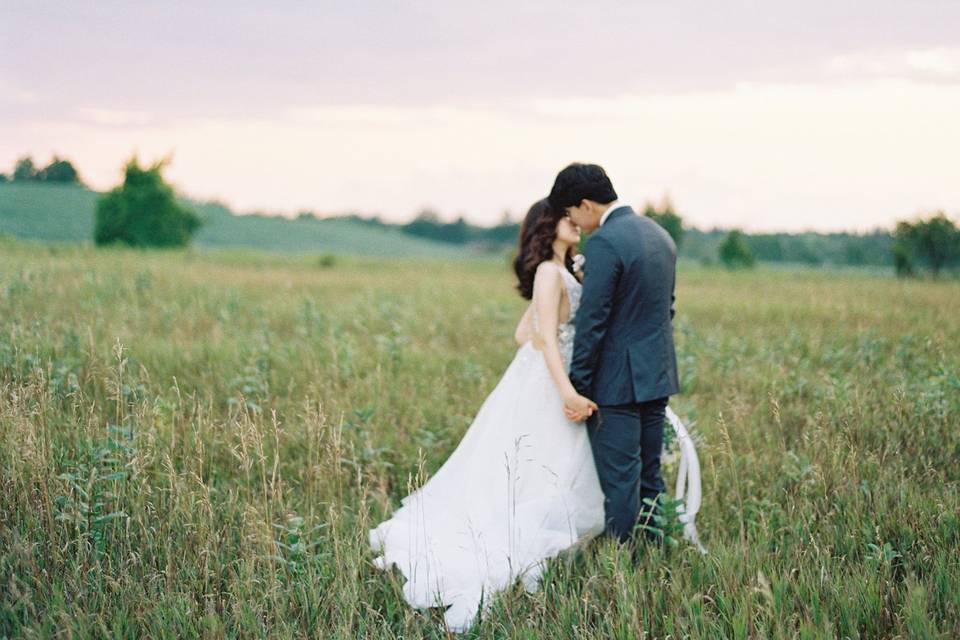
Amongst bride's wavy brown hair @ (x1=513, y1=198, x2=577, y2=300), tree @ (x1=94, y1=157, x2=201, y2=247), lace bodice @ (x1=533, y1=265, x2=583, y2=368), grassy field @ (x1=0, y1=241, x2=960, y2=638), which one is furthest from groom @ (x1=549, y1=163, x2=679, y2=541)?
tree @ (x1=94, y1=157, x2=201, y2=247)

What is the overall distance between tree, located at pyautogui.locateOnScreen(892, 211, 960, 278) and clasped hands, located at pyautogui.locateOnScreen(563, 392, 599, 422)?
41.7 m

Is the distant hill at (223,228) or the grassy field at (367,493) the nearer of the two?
the grassy field at (367,493)

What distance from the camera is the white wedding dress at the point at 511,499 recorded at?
4.07m

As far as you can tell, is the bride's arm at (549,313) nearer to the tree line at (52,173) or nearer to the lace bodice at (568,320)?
the lace bodice at (568,320)

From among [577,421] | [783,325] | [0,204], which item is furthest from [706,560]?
[0,204]

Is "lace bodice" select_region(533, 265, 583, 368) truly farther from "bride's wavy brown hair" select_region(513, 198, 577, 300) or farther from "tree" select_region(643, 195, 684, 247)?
"tree" select_region(643, 195, 684, 247)

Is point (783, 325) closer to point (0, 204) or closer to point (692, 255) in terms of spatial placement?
point (0, 204)

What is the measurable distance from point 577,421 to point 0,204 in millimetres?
74321

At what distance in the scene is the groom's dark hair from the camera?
4160mm

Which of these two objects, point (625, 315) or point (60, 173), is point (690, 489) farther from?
point (60, 173)

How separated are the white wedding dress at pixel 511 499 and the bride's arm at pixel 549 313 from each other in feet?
0.28

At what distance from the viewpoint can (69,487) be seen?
4.28 metres

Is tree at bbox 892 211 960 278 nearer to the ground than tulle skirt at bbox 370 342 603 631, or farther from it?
farther from it

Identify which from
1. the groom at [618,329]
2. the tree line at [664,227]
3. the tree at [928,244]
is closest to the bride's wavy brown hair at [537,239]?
the groom at [618,329]
